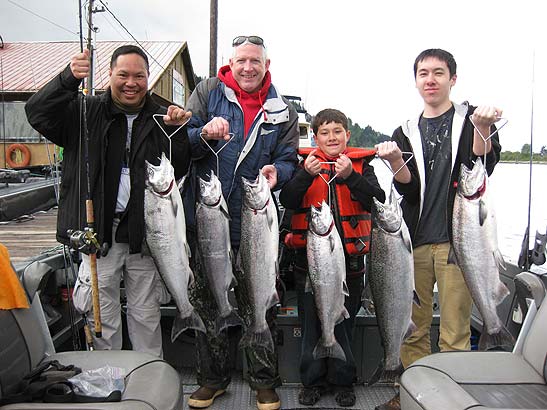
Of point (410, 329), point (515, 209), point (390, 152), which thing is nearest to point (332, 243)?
point (390, 152)

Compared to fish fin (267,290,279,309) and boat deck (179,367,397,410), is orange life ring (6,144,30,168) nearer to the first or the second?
boat deck (179,367,397,410)

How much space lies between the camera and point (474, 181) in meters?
2.98

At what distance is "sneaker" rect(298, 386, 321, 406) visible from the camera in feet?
12.2

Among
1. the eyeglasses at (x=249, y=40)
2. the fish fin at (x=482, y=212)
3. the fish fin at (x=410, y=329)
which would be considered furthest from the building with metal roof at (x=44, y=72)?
the fish fin at (x=482, y=212)

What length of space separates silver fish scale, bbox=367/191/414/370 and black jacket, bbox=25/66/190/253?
143 cm

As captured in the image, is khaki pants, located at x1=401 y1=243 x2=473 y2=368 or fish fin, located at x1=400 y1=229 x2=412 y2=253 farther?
khaki pants, located at x1=401 y1=243 x2=473 y2=368

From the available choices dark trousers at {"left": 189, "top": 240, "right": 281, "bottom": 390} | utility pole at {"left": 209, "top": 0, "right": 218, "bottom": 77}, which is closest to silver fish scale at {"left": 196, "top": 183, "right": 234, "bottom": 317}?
dark trousers at {"left": 189, "top": 240, "right": 281, "bottom": 390}

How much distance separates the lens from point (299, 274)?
3.71m

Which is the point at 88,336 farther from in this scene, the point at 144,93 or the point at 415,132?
the point at 415,132

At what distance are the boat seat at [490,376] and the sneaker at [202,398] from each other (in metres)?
1.58

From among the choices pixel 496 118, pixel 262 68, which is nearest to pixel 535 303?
pixel 496 118

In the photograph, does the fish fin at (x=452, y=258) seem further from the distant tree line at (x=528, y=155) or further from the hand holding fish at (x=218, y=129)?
the hand holding fish at (x=218, y=129)

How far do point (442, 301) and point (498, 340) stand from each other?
0.46m

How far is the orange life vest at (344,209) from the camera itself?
351 centimetres
